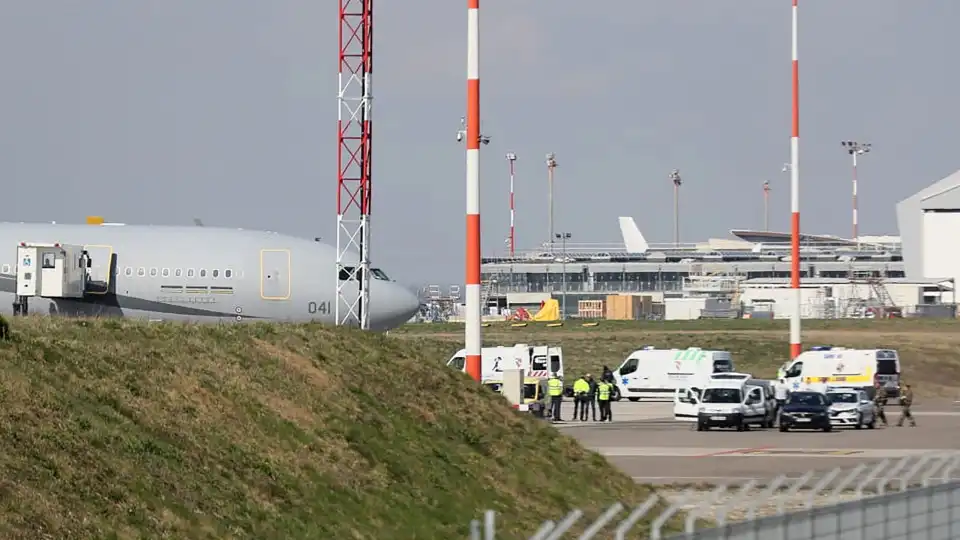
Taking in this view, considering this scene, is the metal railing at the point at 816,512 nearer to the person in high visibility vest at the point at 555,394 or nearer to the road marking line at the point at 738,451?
the road marking line at the point at 738,451

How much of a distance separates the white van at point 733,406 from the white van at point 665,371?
11.5 metres

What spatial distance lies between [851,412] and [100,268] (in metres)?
24.1

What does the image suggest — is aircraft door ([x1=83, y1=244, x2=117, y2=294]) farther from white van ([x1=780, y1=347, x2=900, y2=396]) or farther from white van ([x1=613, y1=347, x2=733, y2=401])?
white van ([x1=780, y1=347, x2=900, y2=396])

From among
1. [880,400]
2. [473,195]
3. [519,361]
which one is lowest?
[880,400]

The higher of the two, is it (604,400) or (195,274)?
(195,274)

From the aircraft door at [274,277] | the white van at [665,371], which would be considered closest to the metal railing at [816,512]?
the aircraft door at [274,277]

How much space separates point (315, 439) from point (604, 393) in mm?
34851

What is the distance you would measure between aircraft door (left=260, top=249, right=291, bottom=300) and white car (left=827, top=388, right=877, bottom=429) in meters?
18.0

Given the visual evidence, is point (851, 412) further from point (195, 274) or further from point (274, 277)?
point (195, 274)

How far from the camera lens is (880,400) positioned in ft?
187

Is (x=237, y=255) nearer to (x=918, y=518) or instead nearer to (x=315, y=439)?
(x=315, y=439)

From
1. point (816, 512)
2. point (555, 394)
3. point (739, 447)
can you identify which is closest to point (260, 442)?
point (816, 512)

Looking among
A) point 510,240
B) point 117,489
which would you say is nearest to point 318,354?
point 117,489

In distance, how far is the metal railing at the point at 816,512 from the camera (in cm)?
1163
